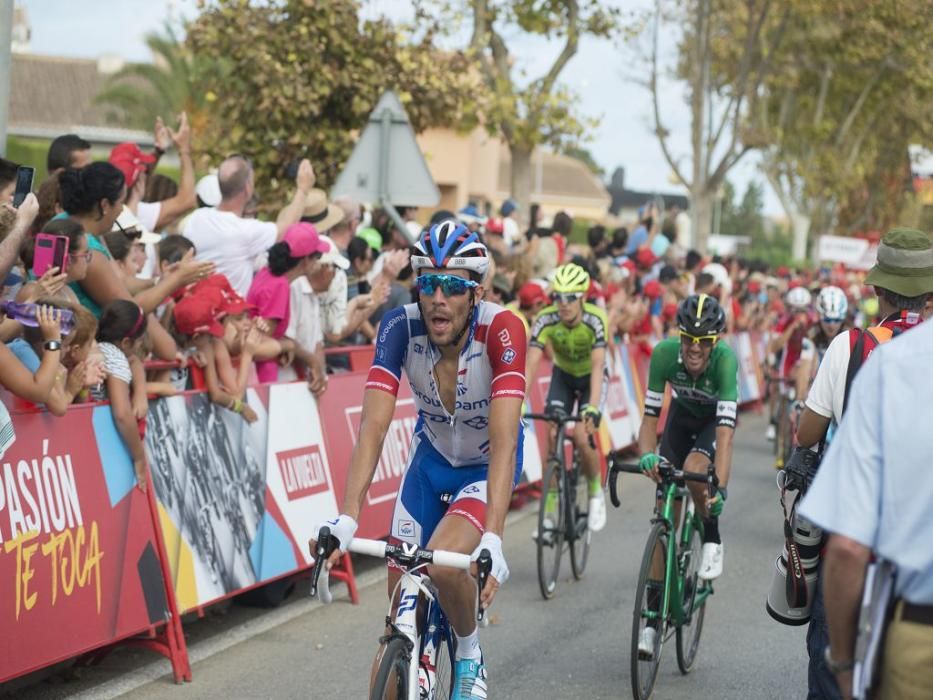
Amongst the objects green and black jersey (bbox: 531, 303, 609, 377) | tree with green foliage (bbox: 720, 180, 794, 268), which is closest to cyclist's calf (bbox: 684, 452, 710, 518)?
green and black jersey (bbox: 531, 303, 609, 377)

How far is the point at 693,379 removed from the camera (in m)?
8.23

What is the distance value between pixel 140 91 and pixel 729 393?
39445 mm

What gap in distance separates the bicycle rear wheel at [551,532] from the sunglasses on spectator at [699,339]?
2129mm

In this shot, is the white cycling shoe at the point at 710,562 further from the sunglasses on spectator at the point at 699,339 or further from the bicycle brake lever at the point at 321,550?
the bicycle brake lever at the point at 321,550

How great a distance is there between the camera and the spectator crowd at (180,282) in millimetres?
6652

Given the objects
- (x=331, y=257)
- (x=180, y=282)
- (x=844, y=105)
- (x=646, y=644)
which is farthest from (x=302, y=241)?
(x=844, y=105)

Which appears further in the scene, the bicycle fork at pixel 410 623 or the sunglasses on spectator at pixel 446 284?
the sunglasses on spectator at pixel 446 284

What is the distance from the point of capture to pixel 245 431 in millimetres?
8406

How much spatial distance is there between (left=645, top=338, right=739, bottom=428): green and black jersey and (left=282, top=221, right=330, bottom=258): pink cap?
2506 mm

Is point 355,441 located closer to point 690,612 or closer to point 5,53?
point 690,612

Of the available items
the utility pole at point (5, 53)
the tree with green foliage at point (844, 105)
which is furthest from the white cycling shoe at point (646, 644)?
the tree with green foliage at point (844, 105)

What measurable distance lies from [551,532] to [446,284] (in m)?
4.91

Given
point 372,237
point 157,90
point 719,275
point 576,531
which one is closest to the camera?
point 576,531

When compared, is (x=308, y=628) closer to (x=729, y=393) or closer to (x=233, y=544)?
(x=233, y=544)
